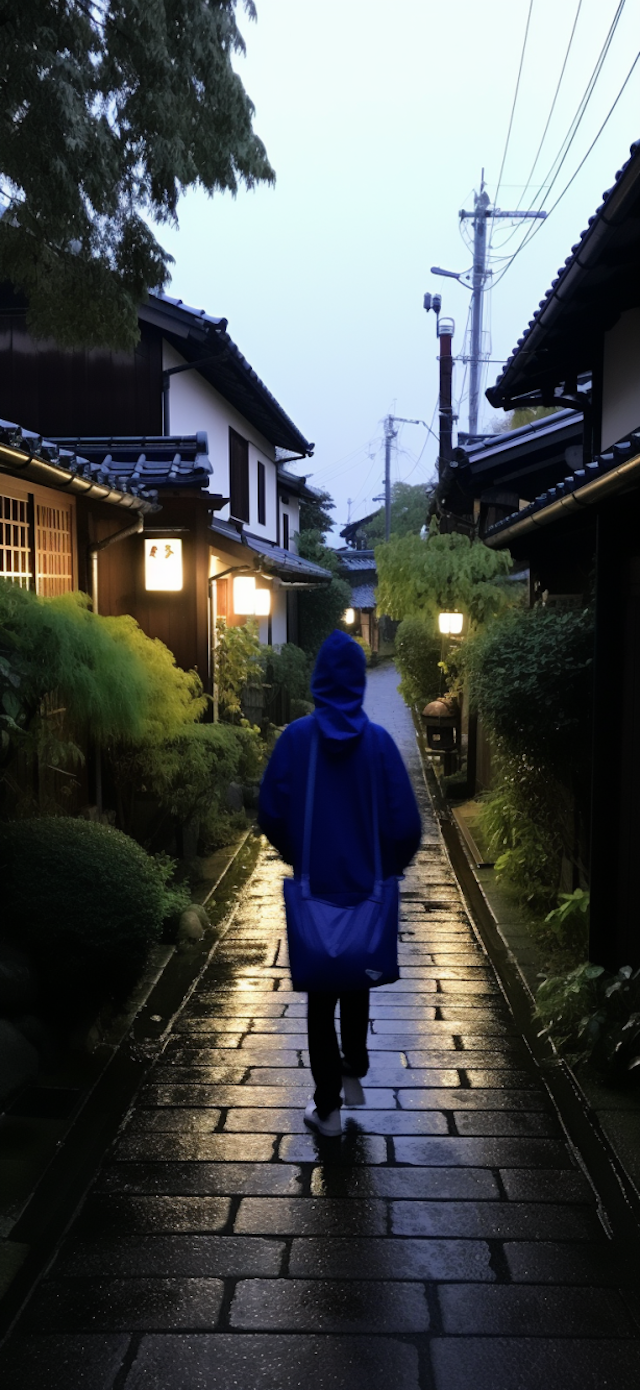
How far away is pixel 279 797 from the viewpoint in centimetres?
502

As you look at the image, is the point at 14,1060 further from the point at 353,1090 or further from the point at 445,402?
the point at 445,402

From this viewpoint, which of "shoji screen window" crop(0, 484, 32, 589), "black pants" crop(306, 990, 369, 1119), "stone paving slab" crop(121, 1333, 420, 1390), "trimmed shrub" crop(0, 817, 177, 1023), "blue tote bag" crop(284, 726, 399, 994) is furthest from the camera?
"shoji screen window" crop(0, 484, 32, 589)

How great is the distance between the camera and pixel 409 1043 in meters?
6.58

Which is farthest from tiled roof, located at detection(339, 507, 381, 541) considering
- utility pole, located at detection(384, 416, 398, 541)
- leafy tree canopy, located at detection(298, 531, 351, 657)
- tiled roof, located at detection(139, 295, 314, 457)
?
tiled roof, located at detection(139, 295, 314, 457)

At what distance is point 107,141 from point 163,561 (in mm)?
5682

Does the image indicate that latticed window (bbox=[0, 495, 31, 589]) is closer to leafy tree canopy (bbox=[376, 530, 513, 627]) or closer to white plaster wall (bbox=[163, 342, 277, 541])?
white plaster wall (bbox=[163, 342, 277, 541])

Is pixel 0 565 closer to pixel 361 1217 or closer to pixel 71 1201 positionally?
pixel 71 1201

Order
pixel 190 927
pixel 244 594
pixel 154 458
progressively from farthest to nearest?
pixel 244 594 < pixel 154 458 < pixel 190 927

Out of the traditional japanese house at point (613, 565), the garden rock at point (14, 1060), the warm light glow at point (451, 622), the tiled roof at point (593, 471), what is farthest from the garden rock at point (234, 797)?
the garden rock at point (14, 1060)

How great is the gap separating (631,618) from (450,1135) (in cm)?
307

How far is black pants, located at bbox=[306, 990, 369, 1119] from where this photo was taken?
5102 millimetres

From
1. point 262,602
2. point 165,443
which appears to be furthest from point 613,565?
point 262,602

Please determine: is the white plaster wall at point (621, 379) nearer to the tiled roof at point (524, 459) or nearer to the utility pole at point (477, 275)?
the tiled roof at point (524, 459)

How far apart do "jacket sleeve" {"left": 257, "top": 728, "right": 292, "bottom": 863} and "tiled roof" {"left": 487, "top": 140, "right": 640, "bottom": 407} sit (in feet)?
Result: 11.7
